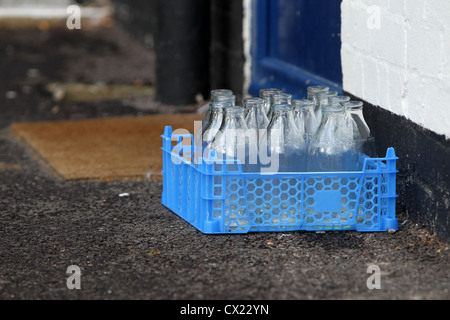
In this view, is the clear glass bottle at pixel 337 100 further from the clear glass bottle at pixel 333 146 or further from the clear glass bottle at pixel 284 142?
the clear glass bottle at pixel 284 142

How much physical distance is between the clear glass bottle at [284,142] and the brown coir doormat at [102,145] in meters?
1.18

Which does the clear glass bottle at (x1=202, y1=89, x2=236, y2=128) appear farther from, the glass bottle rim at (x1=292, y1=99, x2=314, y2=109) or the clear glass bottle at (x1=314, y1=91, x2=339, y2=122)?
the clear glass bottle at (x1=314, y1=91, x2=339, y2=122)

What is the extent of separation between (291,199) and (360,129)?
1.49ft

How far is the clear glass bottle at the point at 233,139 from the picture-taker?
3398 mm

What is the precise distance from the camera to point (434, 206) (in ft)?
10.8

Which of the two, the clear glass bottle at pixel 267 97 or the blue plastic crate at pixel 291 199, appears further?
the clear glass bottle at pixel 267 97

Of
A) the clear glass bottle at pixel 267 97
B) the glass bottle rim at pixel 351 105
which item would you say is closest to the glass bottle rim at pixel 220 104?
the clear glass bottle at pixel 267 97

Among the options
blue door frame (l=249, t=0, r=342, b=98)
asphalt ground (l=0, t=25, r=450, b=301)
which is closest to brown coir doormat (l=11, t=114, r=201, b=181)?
asphalt ground (l=0, t=25, r=450, b=301)

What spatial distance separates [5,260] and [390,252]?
157cm

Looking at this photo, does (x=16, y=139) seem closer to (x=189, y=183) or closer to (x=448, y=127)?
(x=189, y=183)

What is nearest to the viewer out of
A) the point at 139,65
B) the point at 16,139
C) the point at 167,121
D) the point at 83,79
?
the point at 16,139

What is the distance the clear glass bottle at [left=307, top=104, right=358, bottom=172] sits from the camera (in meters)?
3.40

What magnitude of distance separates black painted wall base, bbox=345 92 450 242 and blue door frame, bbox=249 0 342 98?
28.8 inches
